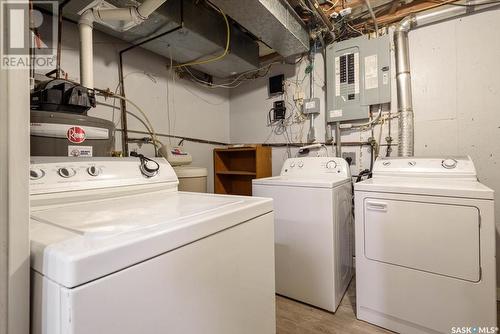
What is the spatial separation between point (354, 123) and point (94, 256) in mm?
2302

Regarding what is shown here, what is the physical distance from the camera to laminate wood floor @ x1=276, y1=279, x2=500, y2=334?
4.83 ft

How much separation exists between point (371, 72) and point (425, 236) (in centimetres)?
145

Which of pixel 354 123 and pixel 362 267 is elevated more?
pixel 354 123

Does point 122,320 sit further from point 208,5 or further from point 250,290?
point 208,5

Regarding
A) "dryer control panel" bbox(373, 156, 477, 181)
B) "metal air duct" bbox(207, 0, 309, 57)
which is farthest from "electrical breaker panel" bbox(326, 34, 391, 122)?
"dryer control panel" bbox(373, 156, 477, 181)

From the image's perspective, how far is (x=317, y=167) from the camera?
2.10 m

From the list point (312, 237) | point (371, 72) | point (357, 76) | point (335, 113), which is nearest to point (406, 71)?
point (371, 72)

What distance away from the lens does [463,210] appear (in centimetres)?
124

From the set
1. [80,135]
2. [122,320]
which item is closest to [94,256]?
[122,320]

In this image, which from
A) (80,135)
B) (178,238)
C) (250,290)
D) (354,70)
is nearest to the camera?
(178,238)

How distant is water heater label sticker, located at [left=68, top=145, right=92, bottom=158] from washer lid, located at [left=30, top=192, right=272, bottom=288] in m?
0.33

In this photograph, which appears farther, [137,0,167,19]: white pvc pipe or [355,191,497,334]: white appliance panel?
[137,0,167,19]: white pvc pipe

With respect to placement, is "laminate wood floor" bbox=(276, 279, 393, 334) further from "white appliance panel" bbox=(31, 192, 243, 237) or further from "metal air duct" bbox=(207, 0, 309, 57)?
"metal air duct" bbox=(207, 0, 309, 57)

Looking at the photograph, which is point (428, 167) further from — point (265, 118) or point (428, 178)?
point (265, 118)
